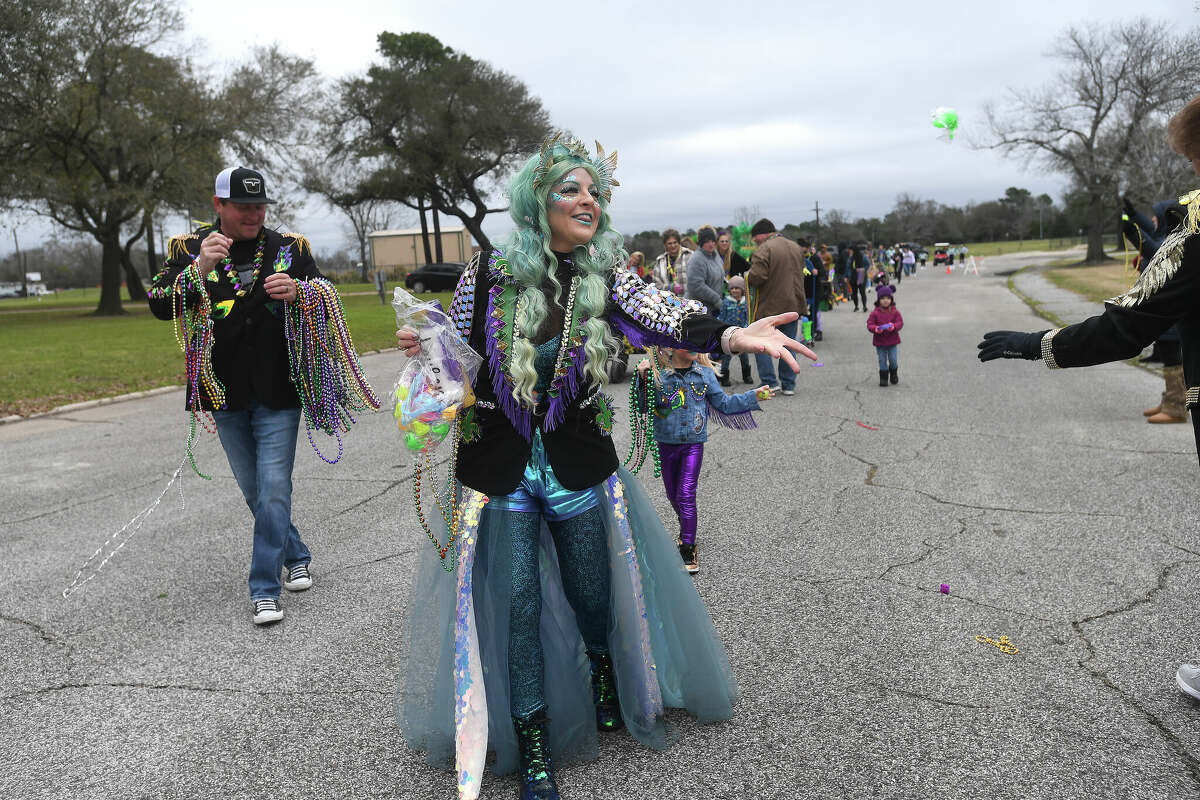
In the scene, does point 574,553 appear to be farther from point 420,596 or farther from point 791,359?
point 791,359

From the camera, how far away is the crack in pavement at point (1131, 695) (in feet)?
9.05

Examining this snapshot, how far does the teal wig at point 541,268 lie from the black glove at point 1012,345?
128 centimetres

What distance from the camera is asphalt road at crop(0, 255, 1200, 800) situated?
9.35ft

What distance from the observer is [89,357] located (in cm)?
1573

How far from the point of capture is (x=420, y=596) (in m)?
2.99

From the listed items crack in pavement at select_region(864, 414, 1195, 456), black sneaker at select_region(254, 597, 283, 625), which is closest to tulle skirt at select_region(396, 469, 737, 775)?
black sneaker at select_region(254, 597, 283, 625)

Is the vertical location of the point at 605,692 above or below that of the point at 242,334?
below

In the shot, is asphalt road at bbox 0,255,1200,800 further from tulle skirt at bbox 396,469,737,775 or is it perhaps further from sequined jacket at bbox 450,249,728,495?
sequined jacket at bbox 450,249,728,495

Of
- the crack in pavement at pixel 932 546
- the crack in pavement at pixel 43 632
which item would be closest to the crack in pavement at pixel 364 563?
the crack in pavement at pixel 43 632

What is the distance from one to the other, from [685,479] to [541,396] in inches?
80.2

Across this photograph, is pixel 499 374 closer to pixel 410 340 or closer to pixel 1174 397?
pixel 410 340

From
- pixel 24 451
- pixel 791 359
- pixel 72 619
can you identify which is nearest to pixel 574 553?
pixel 791 359

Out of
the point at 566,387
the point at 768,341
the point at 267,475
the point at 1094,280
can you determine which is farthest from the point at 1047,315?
the point at 566,387

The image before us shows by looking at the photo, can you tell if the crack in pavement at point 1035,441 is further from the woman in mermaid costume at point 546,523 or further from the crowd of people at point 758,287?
the woman in mermaid costume at point 546,523
